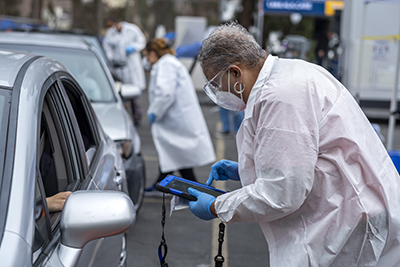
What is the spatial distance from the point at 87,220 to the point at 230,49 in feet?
2.64

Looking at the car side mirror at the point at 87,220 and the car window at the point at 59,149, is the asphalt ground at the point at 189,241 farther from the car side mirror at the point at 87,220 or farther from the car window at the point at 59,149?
the car side mirror at the point at 87,220

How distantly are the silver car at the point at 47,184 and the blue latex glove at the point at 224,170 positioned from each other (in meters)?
0.54

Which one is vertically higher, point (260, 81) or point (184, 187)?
point (260, 81)

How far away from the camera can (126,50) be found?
1112 cm

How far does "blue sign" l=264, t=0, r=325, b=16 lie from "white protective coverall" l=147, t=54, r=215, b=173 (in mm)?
11167

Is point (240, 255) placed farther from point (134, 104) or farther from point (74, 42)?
point (134, 104)

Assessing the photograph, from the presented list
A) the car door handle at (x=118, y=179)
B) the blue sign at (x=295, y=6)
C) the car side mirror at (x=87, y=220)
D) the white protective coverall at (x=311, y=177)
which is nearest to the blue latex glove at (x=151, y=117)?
the car door handle at (x=118, y=179)

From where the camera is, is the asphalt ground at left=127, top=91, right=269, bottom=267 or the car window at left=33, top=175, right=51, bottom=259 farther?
the asphalt ground at left=127, top=91, right=269, bottom=267

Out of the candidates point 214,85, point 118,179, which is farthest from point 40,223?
point 118,179

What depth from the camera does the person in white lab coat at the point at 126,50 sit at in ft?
36.6

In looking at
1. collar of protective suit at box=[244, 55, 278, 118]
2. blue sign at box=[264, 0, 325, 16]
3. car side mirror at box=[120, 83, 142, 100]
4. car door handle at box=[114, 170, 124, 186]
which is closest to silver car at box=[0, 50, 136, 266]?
car door handle at box=[114, 170, 124, 186]

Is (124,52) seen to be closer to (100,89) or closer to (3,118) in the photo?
(100,89)

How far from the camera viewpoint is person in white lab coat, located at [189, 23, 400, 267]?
6.95 ft

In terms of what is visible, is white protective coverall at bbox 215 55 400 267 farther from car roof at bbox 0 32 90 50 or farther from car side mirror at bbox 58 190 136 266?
car roof at bbox 0 32 90 50
